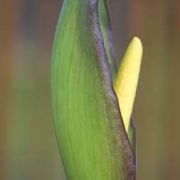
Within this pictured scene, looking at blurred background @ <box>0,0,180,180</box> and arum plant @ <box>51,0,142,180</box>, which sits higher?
arum plant @ <box>51,0,142,180</box>

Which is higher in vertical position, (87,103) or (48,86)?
(87,103)

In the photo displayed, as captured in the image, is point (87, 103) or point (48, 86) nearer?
point (87, 103)

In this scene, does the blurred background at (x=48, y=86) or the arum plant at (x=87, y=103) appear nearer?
the arum plant at (x=87, y=103)

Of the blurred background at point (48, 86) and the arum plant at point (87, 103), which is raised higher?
the arum plant at point (87, 103)

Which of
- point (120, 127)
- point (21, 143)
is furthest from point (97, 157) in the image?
point (21, 143)

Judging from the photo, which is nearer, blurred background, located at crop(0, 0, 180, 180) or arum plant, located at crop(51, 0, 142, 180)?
arum plant, located at crop(51, 0, 142, 180)
